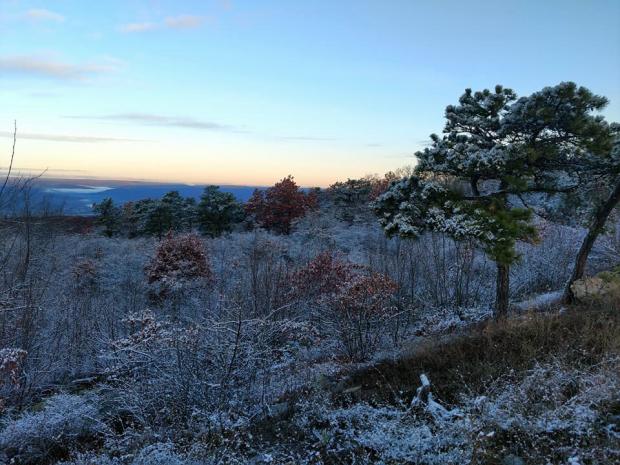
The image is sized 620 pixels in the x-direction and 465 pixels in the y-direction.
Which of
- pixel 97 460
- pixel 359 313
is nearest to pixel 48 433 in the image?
pixel 97 460

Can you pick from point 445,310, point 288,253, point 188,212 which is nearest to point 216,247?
point 288,253

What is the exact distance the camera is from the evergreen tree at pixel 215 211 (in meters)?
29.7

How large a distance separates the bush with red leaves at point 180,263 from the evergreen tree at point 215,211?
12.2 metres

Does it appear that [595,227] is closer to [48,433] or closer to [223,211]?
[48,433]

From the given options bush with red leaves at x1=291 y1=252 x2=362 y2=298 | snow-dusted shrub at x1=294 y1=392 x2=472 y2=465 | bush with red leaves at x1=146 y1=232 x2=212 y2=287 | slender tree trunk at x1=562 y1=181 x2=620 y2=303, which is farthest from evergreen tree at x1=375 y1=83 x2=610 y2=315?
bush with red leaves at x1=146 y1=232 x2=212 y2=287

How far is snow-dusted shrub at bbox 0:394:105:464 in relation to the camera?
588 cm

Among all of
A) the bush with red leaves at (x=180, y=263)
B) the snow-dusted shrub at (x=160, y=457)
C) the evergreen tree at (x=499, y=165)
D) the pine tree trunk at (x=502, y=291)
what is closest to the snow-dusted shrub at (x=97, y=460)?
the snow-dusted shrub at (x=160, y=457)

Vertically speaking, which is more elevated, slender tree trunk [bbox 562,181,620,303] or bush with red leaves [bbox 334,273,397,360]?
slender tree trunk [bbox 562,181,620,303]

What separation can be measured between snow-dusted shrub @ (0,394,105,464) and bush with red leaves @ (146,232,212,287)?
1029 cm

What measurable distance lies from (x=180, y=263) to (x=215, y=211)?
525 inches

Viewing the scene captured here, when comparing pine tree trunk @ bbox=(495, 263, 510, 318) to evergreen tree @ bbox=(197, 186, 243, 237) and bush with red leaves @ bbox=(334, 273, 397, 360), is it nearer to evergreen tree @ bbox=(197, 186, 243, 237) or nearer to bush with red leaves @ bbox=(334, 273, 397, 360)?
bush with red leaves @ bbox=(334, 273, 397, 360)

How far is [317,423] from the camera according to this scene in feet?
17.6

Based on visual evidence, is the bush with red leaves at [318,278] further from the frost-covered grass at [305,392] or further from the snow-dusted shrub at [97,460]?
the snow-dusted shrub at [97,460]

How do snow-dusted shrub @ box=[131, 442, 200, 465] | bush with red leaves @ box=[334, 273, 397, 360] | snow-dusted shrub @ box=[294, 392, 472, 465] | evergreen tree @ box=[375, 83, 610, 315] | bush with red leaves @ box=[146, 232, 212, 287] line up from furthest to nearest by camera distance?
bush with red leaves @ box=[146, 232, 212, 287] < bush with red leaves @ box=[334, 273, 397, 360] < evergreen tree @ box=[375, 83, 610, 315] < snow-dusted shrub @ box=[131, 442, 200, 465] < snow-dusted shrub @ box=[294, 392, 472, 465]
